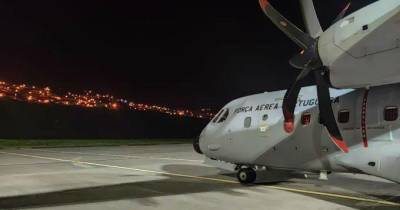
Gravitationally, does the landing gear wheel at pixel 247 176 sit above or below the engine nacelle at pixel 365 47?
below

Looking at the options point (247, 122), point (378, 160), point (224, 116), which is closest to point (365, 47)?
point (378, 160)

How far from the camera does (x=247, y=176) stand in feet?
57.1

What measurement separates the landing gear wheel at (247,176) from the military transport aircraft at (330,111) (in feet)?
0.12

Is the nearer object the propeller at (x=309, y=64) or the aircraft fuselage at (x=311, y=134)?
the propeller at (x=309, y=64)

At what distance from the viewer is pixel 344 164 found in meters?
13.4

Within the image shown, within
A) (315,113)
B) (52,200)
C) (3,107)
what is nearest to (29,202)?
(52,200)

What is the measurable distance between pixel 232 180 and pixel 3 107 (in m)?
125

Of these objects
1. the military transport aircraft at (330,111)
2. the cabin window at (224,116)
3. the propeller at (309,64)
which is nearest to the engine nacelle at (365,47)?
the military transport aircraft at (330,111)

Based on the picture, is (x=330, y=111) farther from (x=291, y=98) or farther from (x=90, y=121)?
(x=90, y=121)

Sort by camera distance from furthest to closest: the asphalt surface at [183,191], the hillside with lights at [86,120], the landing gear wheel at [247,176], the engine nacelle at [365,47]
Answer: the hillside with lights at [86,120] < the landing gear wheel at [247,176] < the asphalt surface at [183,191] < the engine nacelle at [365,47]

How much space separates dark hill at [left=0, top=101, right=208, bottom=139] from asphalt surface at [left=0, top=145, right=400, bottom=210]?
270 ft

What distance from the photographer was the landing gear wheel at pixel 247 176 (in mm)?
17391

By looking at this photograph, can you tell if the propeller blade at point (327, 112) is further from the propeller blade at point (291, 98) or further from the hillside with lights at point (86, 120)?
the hillside with lights at point (86, 120)

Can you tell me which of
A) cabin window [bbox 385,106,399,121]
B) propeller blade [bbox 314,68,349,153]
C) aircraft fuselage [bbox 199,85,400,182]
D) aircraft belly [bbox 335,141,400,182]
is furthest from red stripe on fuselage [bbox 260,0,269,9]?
aircraft belly [bbox 335,141,400,182]
